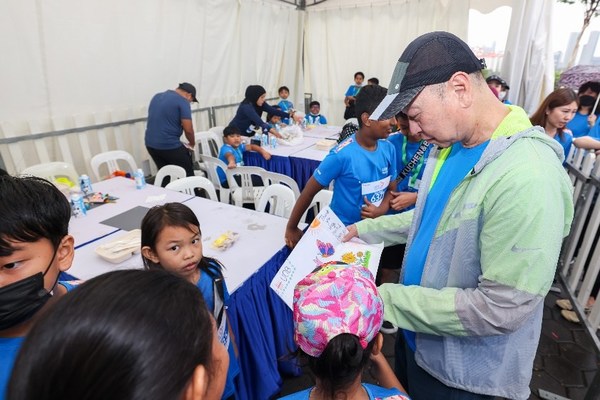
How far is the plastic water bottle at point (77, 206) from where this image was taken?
7.82 feet

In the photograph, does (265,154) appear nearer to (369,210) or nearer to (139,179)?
(139,179)

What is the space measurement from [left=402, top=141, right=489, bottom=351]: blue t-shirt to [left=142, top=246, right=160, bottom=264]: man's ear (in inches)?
44.2

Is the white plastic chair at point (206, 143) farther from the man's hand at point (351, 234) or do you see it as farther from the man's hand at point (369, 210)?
the man's hand at point (351, 234)

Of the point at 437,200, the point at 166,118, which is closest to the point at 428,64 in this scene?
the point at 437,200

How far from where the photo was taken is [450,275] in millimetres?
950

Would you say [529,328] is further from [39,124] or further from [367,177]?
[39,124]

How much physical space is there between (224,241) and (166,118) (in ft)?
10.2

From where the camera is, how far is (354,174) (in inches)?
75.8

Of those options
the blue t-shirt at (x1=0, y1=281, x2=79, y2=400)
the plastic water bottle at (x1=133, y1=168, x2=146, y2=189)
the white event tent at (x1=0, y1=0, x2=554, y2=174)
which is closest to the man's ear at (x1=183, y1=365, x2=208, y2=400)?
the blue t-shirt at (x1=0, y1=281, x2=79, y2=400)

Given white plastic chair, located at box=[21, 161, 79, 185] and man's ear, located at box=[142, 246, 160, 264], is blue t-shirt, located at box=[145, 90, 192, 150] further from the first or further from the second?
man's ear, located at box=[142, 246, 160, 264]

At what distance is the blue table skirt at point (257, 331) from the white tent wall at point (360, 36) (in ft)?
25.3

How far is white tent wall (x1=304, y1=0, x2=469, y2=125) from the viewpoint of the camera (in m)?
7.53

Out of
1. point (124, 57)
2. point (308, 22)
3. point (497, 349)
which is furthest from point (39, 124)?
point (308, 22)

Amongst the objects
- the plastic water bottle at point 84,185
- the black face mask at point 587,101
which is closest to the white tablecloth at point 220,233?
the plastic water bottle at point 84,185
